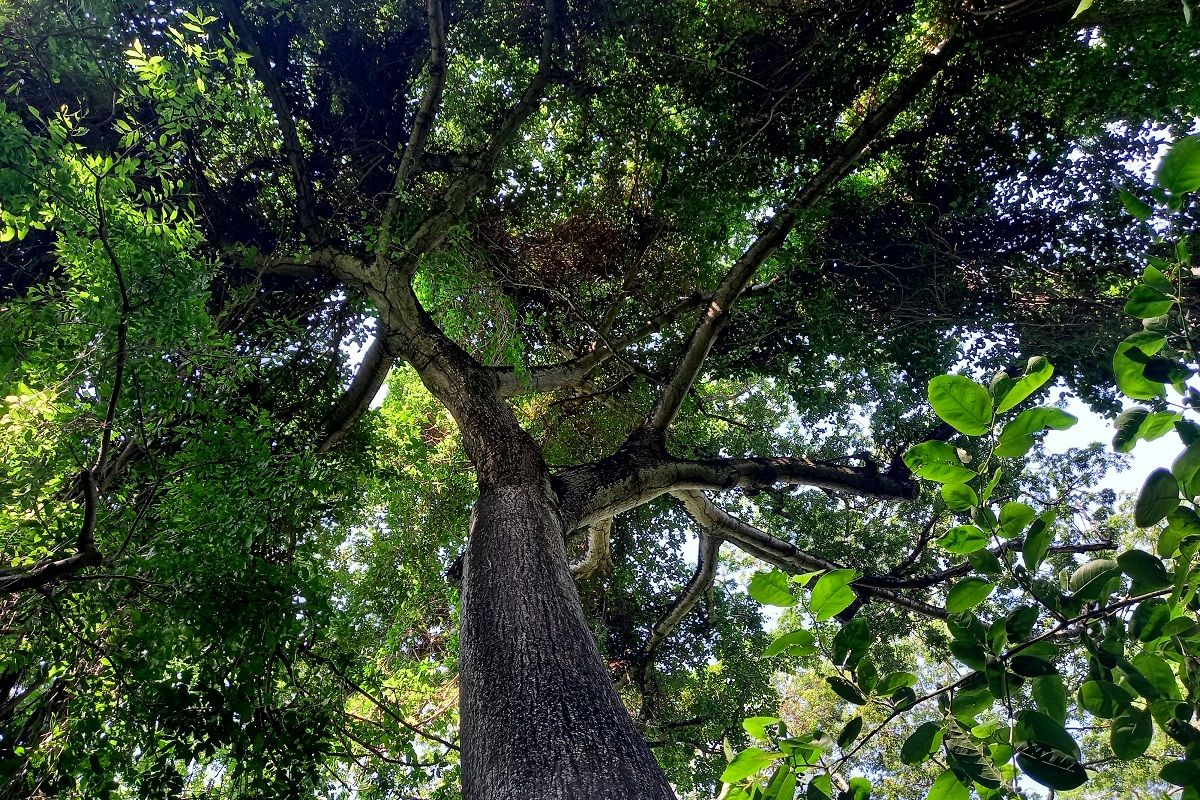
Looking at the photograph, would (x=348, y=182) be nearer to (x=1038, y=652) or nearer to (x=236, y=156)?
(x=236, y=156)

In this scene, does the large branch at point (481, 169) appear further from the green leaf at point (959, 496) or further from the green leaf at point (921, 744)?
the green leaf at point (921, 744)

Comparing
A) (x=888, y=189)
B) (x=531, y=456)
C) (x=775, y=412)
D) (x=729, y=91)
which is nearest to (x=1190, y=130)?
(x=888, y=189)

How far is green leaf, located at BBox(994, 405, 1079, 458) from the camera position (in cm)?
94

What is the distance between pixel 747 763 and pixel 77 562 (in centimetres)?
258

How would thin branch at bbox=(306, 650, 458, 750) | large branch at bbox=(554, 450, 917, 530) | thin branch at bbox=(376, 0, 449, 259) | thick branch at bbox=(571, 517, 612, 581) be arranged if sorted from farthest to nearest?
thick branch at bbox=(571, 517, 612, 581)
thin branch at bbox=(376, 0, 449, 259)
large branch at bbox=(554, 450, 917, 530)
thin branch at bbox=(306, 650, 458, 750)

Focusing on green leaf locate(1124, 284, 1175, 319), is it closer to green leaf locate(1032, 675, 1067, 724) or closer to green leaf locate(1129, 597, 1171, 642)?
green leaf locate(1129, 597, 1171, 642)

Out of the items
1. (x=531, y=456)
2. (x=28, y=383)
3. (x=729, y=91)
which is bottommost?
(x=531, y=456)

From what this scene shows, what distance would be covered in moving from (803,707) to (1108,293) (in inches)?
440

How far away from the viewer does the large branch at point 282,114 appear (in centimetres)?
461

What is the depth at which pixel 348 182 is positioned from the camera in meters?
5.56

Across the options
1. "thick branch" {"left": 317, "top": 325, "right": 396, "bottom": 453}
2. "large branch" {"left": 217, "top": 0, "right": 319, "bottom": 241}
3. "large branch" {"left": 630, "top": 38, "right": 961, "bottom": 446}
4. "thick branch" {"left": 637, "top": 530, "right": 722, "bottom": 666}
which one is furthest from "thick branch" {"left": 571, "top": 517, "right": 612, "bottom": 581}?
A: "large branch" {"left": 217, "top": 0, "right": 319, "bottom": 241}

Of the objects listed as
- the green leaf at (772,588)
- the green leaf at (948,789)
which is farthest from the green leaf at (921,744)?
the green leaf at (772,588)

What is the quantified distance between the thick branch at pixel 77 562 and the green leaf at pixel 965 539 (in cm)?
263

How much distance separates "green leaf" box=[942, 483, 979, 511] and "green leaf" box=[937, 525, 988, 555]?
35 millimetres
